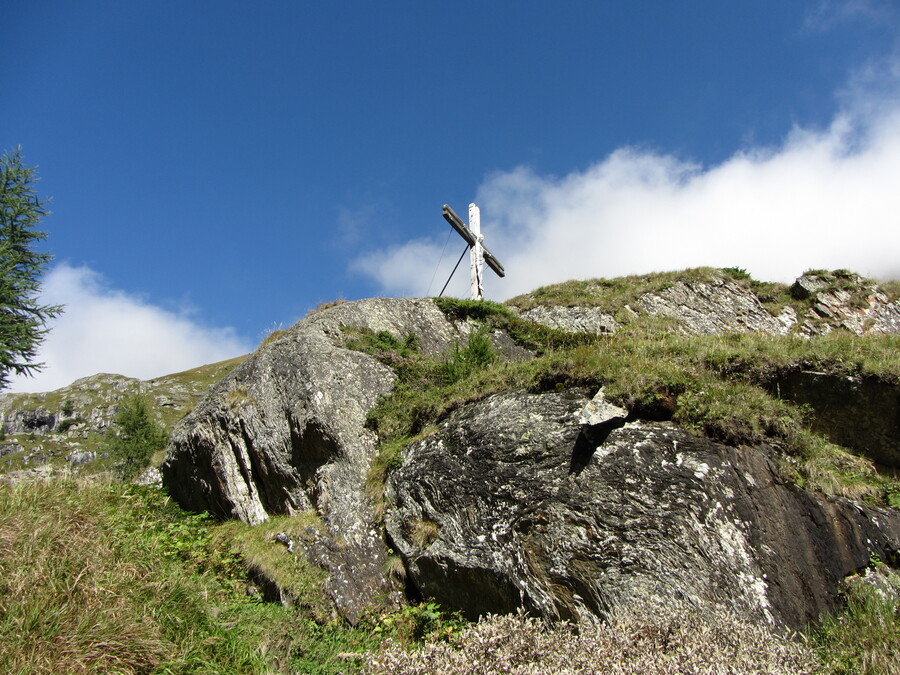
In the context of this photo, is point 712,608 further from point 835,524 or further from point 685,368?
point 685,368

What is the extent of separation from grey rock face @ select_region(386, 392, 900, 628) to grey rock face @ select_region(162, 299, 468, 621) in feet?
3.50

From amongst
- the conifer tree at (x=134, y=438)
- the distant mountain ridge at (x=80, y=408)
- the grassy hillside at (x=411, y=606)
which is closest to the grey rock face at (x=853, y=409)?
the grassy hillside at (x=411, y=606)

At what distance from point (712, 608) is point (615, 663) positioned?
2.12 metres

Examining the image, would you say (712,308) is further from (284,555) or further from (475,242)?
(284,555)

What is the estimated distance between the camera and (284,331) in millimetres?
15227

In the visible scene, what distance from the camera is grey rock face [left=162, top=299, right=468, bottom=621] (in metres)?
9.39

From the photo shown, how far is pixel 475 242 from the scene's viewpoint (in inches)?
798

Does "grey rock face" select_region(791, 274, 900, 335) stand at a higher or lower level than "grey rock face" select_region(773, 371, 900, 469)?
higher

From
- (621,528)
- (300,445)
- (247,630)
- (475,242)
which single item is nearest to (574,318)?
(475,242)

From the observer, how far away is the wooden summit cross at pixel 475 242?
19.8 meters

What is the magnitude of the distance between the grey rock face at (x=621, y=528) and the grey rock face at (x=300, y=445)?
1068mm

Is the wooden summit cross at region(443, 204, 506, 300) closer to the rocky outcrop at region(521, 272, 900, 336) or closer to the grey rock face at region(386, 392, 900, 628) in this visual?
the rocky outcrop at region(521, 272, 900, 336)

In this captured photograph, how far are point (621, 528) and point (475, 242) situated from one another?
14.6 m

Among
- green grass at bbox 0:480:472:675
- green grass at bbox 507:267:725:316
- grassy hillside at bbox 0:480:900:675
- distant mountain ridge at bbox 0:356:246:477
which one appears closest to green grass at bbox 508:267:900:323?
green grass at bbox 507:267:725:316
